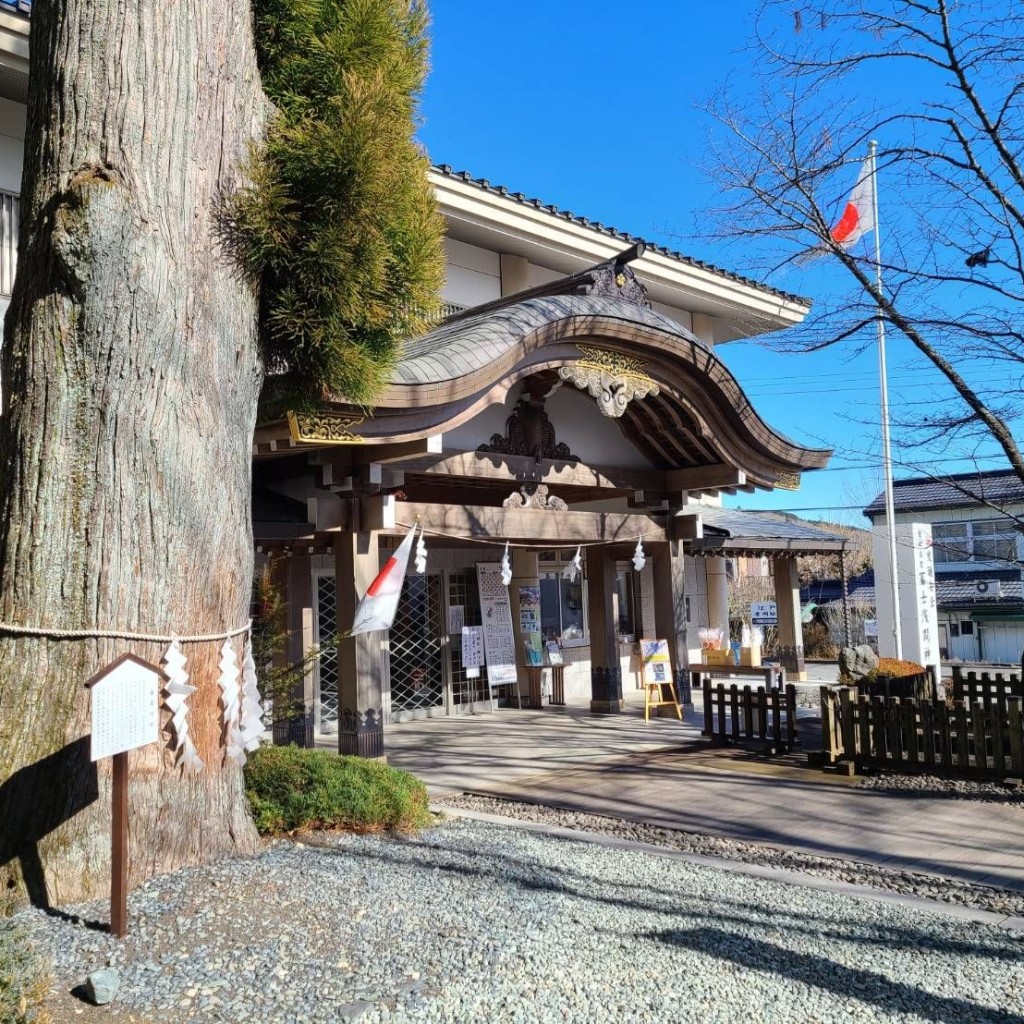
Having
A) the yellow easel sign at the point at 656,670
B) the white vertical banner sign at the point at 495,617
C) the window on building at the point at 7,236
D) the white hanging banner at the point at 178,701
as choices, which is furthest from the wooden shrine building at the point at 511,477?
the window on building at the point at 7,236

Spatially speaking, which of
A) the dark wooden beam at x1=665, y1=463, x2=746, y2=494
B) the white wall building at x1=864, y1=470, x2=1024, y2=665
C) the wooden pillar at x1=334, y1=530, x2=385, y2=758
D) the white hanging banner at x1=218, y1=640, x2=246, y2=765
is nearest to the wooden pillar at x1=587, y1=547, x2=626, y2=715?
the dark wooden beam at x1=665, y1=463, x2=746, y2=494

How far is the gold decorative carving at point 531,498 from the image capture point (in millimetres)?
10680

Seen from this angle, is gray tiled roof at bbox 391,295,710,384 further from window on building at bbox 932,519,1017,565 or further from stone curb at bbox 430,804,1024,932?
window on building at bbox 932,519,1017,565

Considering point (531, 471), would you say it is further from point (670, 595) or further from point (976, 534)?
point (976, 534)

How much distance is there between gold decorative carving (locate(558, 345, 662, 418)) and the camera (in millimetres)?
9758

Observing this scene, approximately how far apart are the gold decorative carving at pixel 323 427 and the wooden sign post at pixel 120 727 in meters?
3.19

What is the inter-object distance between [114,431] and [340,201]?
190 cm

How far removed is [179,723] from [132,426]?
4.93ft

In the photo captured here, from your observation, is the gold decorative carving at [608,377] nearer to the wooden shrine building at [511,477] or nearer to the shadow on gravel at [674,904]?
the wooden shrine building at [511,477]

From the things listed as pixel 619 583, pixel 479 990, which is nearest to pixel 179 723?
pixel 479 990

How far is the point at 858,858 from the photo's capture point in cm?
613

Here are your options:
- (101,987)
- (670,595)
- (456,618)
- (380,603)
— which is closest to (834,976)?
(101,987)

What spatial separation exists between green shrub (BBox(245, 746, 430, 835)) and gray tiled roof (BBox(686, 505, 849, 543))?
412 inches

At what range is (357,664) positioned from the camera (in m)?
8.84
